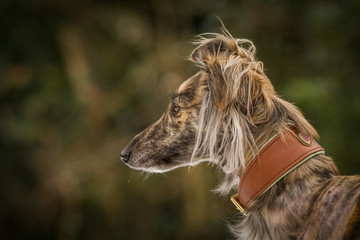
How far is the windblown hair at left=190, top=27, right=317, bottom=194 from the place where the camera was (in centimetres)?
228

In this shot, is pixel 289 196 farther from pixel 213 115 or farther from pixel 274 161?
pixel 213 115

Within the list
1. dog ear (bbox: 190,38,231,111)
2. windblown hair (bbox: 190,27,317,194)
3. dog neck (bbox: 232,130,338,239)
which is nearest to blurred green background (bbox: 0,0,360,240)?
dog ear (bbox: 190,38,231,111)

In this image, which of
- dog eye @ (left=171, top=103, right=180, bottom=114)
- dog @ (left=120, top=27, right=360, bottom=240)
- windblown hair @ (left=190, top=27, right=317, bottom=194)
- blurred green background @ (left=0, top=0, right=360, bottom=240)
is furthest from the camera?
blurred green background @ (left=0, top=0, right=360, bottom=240)

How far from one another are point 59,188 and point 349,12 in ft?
21.3

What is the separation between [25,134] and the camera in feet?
28.2

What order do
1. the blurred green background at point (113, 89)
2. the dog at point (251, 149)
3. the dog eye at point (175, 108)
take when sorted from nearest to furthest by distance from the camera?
the dog at point (251, 149), the dog eye at point (175, 108), the blurred green background at point (113, 89)

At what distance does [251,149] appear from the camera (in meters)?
2.21

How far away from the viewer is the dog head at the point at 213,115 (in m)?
2.32

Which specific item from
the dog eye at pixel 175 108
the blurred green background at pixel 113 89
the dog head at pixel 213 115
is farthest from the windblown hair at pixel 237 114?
the blurred green background at pixel 113 89

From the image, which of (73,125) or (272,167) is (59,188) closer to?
(73,125)

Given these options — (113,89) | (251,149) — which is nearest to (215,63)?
(251,149)

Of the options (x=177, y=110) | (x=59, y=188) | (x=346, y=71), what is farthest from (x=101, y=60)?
(x=177, y=110)

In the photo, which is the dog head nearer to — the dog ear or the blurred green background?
the dog ear

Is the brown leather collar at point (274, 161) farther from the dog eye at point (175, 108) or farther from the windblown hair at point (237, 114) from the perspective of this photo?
the dog eye at point (175, 108)
